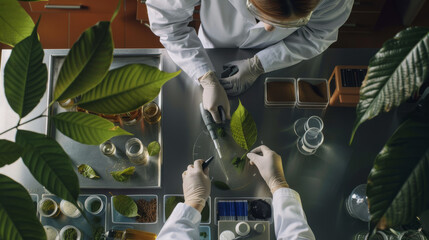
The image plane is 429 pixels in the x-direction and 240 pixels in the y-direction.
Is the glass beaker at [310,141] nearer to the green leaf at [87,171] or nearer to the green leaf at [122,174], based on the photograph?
the green leaf at [122,174]

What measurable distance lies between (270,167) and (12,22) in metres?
1.06

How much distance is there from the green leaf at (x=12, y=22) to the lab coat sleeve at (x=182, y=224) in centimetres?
92

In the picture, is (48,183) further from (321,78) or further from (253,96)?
(321,78)

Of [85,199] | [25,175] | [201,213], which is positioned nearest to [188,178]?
[201,213]

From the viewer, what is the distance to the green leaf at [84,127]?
1.68 feet

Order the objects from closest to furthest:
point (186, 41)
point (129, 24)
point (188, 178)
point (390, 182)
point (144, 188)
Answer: point (390, 182)
point (188, 178)
point (144, 188)
point (186, 41)
point (129, 24)

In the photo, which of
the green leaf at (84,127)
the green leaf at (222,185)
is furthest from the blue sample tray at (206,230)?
the green leaf at (84,127)

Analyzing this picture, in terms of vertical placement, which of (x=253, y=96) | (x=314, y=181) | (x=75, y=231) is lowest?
(x=75, y=231)

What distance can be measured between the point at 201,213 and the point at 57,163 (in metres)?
1.02

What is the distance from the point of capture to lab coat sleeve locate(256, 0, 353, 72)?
61.4 inches

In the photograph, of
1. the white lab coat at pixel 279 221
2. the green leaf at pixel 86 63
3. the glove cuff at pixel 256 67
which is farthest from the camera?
the glove cuff at pixel 256 67

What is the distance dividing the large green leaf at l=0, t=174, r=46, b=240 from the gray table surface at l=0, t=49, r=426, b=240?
1024 millimetres

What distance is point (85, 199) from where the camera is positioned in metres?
1.46

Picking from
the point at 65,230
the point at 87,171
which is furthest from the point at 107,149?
the point at 65,230
